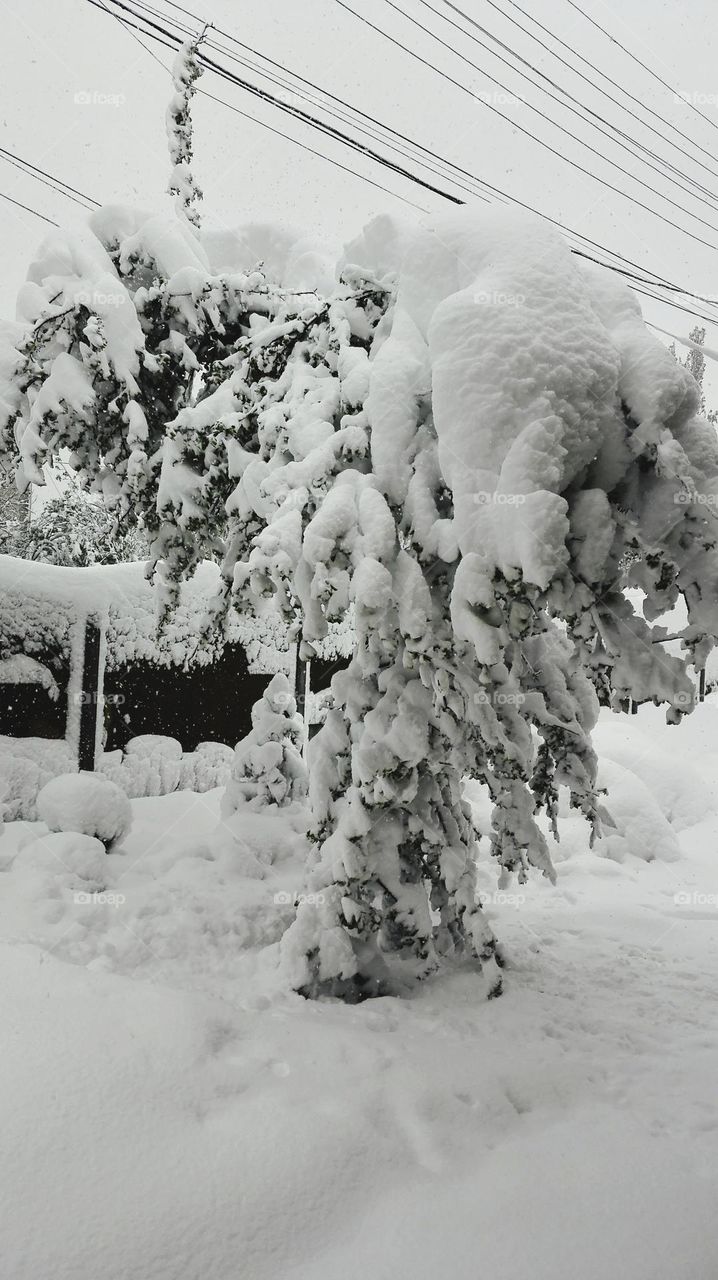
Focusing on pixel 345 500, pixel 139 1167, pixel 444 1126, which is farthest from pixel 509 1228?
pixel 345 500

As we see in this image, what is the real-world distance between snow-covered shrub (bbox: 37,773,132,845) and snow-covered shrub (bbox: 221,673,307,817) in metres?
0.99

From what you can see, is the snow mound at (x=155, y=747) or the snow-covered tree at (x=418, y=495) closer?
the snow-covered tree at (x=418, y=495)

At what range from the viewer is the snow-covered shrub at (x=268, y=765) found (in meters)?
6.59

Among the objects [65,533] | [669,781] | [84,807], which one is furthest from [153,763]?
[65,533]

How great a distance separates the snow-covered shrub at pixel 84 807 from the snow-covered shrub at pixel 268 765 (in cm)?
99

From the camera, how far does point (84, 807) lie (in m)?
5.82

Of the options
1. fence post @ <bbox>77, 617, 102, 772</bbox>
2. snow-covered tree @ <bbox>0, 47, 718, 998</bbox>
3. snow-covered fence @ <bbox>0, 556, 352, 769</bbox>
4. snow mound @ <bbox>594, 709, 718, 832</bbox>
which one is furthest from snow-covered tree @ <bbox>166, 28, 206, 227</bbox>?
snow mound @ <bbox>594, 709, 718, 832</bbox>

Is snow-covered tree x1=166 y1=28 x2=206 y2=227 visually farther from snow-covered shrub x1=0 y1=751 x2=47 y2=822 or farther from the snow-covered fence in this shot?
snow-covered shrub x1=0 y1=751 x2=47 y2=822

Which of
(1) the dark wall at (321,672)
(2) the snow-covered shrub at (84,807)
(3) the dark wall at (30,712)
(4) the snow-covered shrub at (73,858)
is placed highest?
(1) the dark wall at (321,672)

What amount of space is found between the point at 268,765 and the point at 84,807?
1493mm

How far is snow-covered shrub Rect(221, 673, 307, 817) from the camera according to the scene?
6.59 metres

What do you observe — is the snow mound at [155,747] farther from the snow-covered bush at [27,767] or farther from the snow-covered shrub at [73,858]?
the snow-covered shrub at [73,858]

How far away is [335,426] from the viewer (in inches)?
153

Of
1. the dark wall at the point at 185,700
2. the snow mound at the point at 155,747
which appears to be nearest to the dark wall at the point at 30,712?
the dark wall at the point at 185,700
